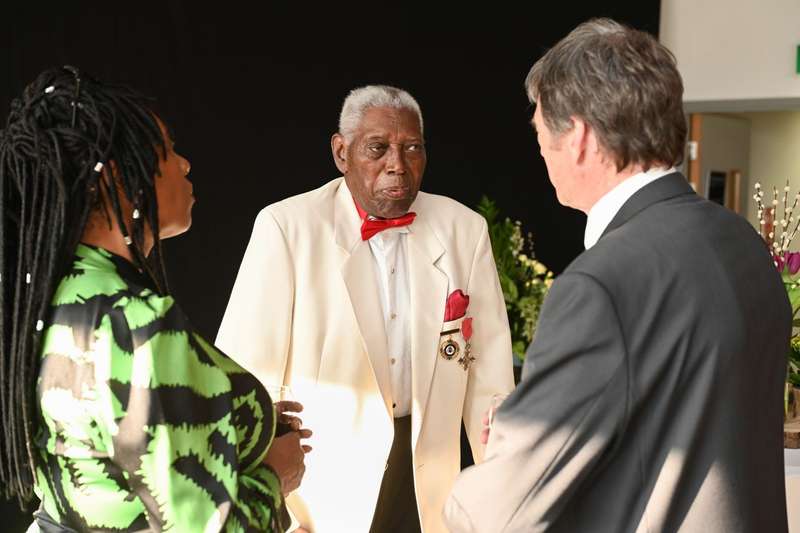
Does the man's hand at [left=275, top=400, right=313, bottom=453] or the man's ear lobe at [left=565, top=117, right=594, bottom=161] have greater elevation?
the man's ear lobe at [left=565, top=117, right=594, bottom=161]

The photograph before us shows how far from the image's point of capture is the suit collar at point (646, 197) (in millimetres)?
1598

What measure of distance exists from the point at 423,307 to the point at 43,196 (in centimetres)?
154

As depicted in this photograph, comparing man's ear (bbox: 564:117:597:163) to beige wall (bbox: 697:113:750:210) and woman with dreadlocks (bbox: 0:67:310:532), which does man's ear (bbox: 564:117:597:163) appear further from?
beige wall (bbox: 697:113:750:210)

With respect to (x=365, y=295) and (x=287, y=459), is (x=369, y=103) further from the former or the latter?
(x=287, y=459)

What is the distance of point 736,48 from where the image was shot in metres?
6.54

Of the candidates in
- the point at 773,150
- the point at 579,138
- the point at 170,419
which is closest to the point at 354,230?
the point at 579,138

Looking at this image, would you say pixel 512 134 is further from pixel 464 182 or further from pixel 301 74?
pixel 301 74

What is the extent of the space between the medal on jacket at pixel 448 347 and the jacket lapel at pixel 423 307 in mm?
22

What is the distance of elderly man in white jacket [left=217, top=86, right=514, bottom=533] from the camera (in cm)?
287

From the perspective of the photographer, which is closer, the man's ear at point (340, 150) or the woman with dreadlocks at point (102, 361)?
the woman with dreadlocks at point (102, 361)

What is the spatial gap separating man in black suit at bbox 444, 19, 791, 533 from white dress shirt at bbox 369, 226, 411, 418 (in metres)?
1.33

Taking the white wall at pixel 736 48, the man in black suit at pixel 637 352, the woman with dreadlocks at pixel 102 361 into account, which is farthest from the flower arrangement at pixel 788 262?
the white wall at pixel 736 48

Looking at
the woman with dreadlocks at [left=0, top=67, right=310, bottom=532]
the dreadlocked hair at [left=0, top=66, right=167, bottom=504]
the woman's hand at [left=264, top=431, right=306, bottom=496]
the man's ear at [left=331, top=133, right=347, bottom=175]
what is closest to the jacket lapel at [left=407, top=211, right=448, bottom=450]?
the man's ear at [left=331, top=133, right=347, bottom=175]

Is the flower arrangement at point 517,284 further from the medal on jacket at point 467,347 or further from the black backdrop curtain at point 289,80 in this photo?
the medal on jacket at point 467,347
